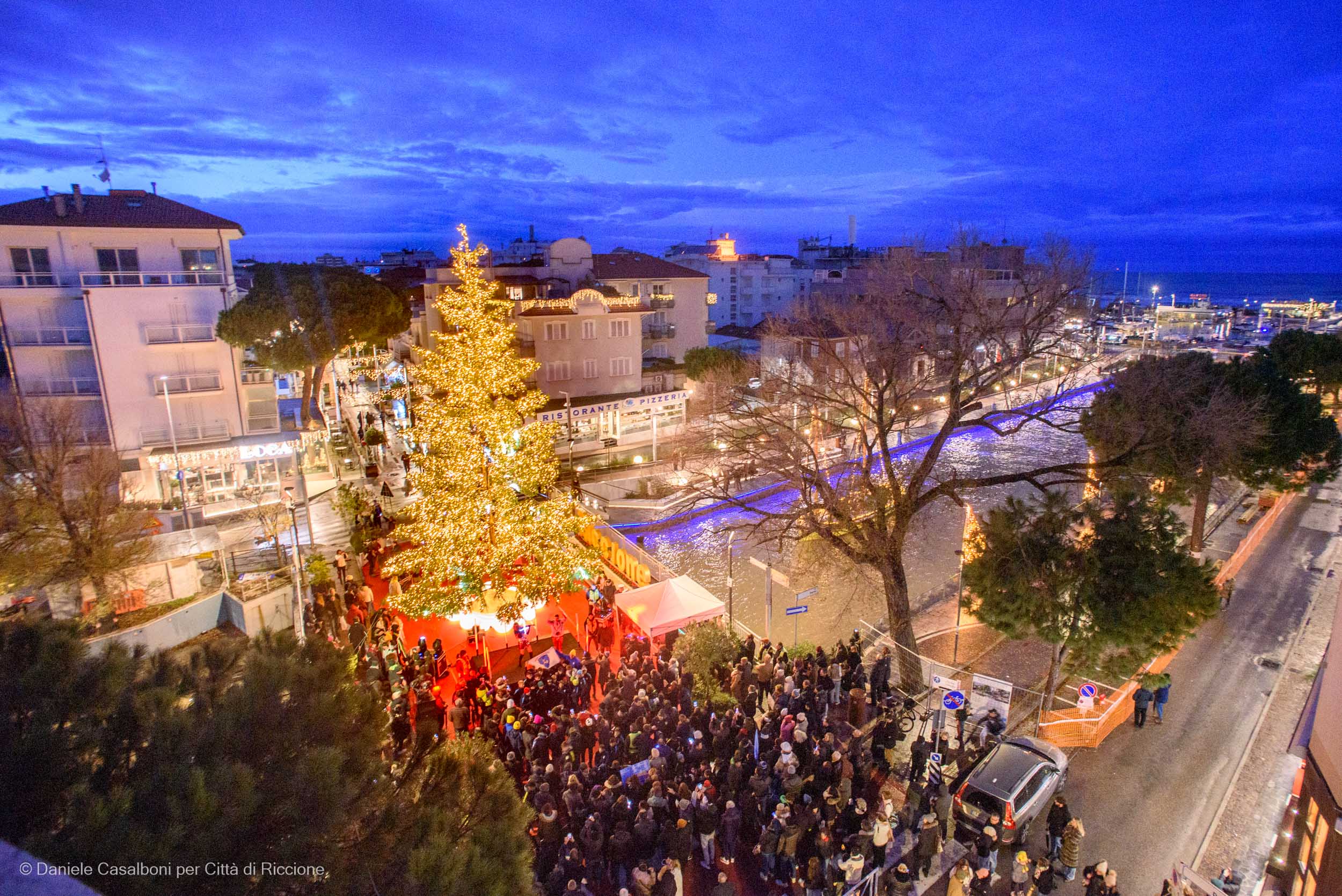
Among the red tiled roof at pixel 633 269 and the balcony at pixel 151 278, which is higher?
the red tiled roof at pixel 633 269

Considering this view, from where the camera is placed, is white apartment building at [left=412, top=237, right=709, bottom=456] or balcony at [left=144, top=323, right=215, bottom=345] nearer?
balcony at [left=144, top=323, right=215, bottom=345]

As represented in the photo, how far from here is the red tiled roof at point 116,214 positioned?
921 inches

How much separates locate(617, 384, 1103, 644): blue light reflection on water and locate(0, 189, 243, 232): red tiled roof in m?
19.5

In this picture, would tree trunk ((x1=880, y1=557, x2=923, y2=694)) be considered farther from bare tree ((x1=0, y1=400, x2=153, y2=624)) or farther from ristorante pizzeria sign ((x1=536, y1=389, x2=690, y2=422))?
ristorante pizzeria sign ((x1=536, y1=389, x2=690, y2=422))

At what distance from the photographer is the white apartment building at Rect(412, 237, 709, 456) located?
33500 mm

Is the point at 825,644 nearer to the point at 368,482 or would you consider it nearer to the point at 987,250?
the point at 987,250

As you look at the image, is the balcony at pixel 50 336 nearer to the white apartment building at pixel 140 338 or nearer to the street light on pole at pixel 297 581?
the white apartment building at pixel 140 338

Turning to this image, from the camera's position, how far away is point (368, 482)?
27594 millimetres

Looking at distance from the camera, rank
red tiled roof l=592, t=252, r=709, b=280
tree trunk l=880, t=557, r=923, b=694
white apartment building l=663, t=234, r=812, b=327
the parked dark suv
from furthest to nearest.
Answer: white apartment building l=663, t=234, r=812, b=327 < red tiled roof l=592, t=252, r=709, b=280 < tree trunk l=880, t=557, r=923, b=694 < the parked dark suv

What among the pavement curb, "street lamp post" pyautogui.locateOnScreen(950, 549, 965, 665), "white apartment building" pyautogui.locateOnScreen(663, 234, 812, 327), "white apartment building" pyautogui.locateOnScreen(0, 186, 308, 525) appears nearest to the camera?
the pavement curb

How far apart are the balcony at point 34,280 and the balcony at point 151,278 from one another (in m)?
0.48

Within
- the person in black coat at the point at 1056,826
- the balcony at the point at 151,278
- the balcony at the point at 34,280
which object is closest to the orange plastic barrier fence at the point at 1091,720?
the person in black coat at the point at 1056,826

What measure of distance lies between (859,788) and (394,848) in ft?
27.6

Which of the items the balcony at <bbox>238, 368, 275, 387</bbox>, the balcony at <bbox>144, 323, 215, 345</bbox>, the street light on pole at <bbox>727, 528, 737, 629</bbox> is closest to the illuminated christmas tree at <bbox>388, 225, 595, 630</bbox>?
the street light on pole at <bbox>727, 528, 737, 629</bbox>
